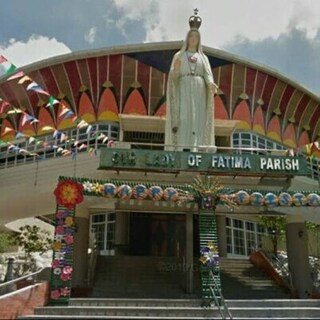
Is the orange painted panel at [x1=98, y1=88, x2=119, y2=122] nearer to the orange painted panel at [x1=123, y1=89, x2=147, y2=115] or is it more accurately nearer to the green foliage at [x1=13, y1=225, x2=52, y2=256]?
the orange painted panel at [x1=123, y1=89, x2=147, y2=115]

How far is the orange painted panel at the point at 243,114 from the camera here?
2517 cm

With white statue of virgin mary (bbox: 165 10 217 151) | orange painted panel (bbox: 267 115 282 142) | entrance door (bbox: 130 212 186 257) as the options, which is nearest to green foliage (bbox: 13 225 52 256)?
entrance door (bbox: 130 212 186 257)

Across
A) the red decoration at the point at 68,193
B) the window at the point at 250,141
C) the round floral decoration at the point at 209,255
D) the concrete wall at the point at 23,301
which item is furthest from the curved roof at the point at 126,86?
the concrete wall at the point at 23,301

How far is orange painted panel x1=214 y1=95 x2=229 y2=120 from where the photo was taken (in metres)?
25.0

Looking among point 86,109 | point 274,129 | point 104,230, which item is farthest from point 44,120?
point 274,129

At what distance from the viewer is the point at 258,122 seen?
25781 mm

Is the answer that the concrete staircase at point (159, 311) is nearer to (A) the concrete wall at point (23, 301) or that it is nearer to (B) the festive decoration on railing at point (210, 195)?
(A) the concrete wall at point (23, 301)

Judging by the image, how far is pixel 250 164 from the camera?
50.2 ft

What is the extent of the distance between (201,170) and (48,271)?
594 centimetres

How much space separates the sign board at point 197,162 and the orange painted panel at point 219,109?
9.90 meters

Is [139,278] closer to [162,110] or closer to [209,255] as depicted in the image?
[209,255]

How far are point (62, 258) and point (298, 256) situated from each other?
28.0 ft

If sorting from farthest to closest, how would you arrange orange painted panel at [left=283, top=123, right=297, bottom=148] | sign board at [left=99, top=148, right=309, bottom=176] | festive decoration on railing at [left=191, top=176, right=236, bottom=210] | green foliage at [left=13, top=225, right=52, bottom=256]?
orange painted panel at [left=283, top=123, right=297, bottom=148] → green foliage at [left=13, top=225, right=52, bottom=256] → sign board at [left=99, top=148, right=309, bottom=176] → festive decoration on railing at [left=191, top=176, right=236, bottom=210]

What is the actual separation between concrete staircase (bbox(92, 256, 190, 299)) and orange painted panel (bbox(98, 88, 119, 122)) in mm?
9299
